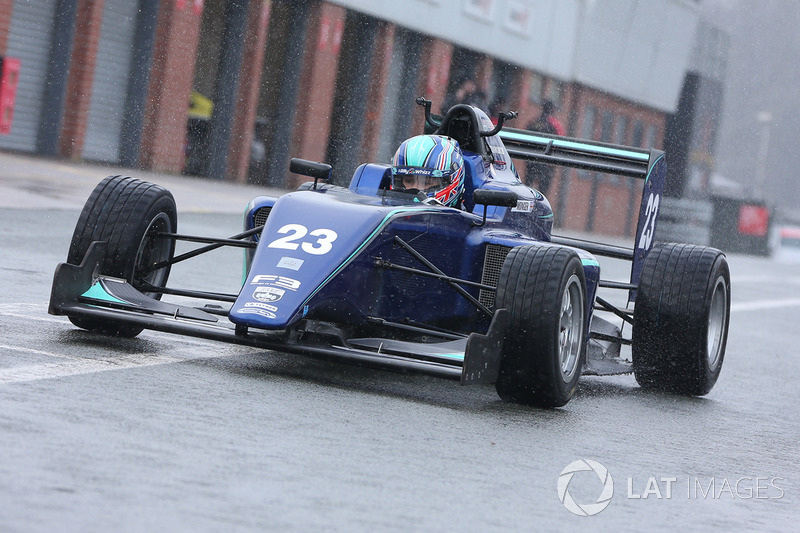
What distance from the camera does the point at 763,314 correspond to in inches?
634

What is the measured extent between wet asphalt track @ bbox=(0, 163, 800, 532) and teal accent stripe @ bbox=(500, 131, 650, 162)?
1.68 m

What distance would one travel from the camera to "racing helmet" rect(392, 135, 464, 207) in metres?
7.36

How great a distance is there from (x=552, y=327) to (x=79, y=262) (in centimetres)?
228

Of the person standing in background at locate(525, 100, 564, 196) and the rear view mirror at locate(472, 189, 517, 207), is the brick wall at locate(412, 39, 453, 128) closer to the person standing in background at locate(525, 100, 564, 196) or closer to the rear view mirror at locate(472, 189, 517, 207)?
the person standing in background at locate(525, 100, 564, 196)

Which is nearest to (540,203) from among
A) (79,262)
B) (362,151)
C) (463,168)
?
(463,168)

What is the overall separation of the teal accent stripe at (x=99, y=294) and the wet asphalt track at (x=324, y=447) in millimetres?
224

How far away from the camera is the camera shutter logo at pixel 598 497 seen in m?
4.48

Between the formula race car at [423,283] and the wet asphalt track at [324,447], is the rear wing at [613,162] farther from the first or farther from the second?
the wet asphalt track at [324,447]

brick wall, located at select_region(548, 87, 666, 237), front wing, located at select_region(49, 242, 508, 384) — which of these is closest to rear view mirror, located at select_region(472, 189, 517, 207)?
front wing, located at select_region(49, 242, 508, 384)

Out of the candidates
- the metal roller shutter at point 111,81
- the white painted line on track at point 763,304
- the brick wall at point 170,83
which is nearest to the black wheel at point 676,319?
the white painted line on track at point 763,304

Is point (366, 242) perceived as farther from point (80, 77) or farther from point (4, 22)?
point (80, 77)

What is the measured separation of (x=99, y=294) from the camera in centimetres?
648

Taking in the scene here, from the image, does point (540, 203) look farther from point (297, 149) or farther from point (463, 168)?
point (297, 149)

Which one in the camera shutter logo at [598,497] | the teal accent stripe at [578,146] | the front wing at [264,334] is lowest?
the camera shutter logo at [598,497]
